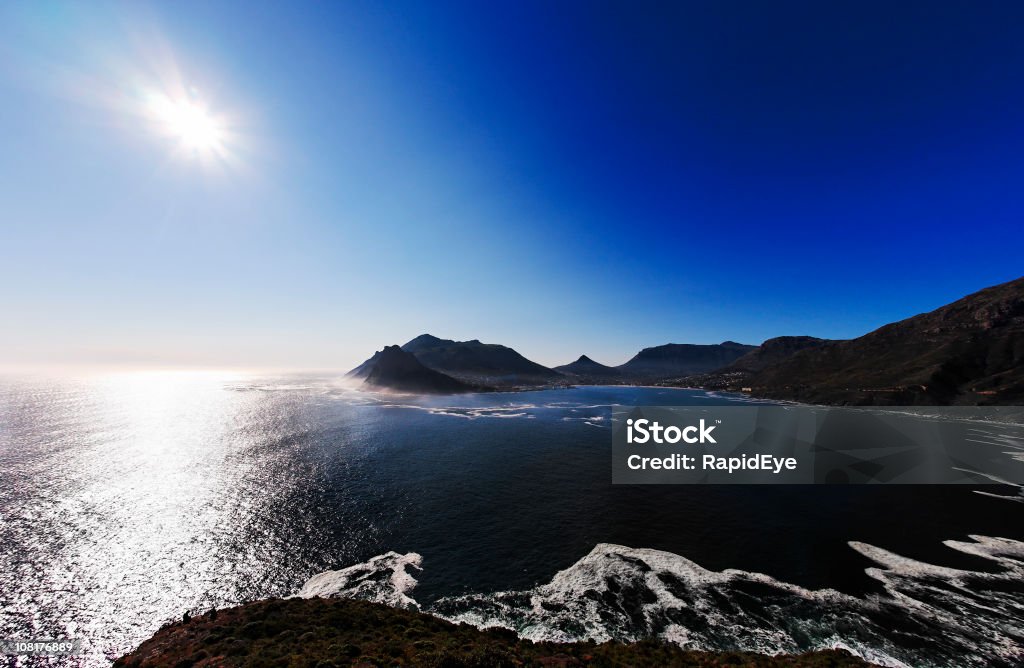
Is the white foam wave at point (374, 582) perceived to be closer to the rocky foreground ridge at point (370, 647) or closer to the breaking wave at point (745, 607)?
the breaking wave at point (745, 607)

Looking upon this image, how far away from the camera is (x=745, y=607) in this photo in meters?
31.8

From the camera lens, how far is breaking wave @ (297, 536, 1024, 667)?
1092 inches

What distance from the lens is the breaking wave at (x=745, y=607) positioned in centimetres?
2773

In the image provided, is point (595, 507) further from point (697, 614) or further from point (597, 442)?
point (597, 442)

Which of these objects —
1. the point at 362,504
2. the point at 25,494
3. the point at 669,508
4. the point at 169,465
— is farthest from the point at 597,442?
the point at 25,494

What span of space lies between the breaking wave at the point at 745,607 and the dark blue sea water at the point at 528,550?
18 cm

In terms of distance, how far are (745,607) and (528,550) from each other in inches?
836

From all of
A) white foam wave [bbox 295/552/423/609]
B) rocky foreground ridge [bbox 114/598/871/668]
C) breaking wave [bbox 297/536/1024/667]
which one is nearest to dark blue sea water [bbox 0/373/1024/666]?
breaking wave [bbox 297/536/1024/667]

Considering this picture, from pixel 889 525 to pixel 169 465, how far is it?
12550 cm

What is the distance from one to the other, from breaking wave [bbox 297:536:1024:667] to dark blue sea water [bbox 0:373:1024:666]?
0.58 ft

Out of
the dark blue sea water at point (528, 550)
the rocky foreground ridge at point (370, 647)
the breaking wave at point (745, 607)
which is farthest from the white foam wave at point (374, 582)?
the rocky foreground ridge at point (370, 647)

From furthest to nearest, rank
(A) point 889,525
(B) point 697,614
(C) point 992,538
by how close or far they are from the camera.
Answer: (A) point 889,525
(C) point 992,538
(B) point 697,614

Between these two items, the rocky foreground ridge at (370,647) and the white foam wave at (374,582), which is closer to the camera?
the rocky foreground ridge at (370,647)

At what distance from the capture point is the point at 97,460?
7662 cm
